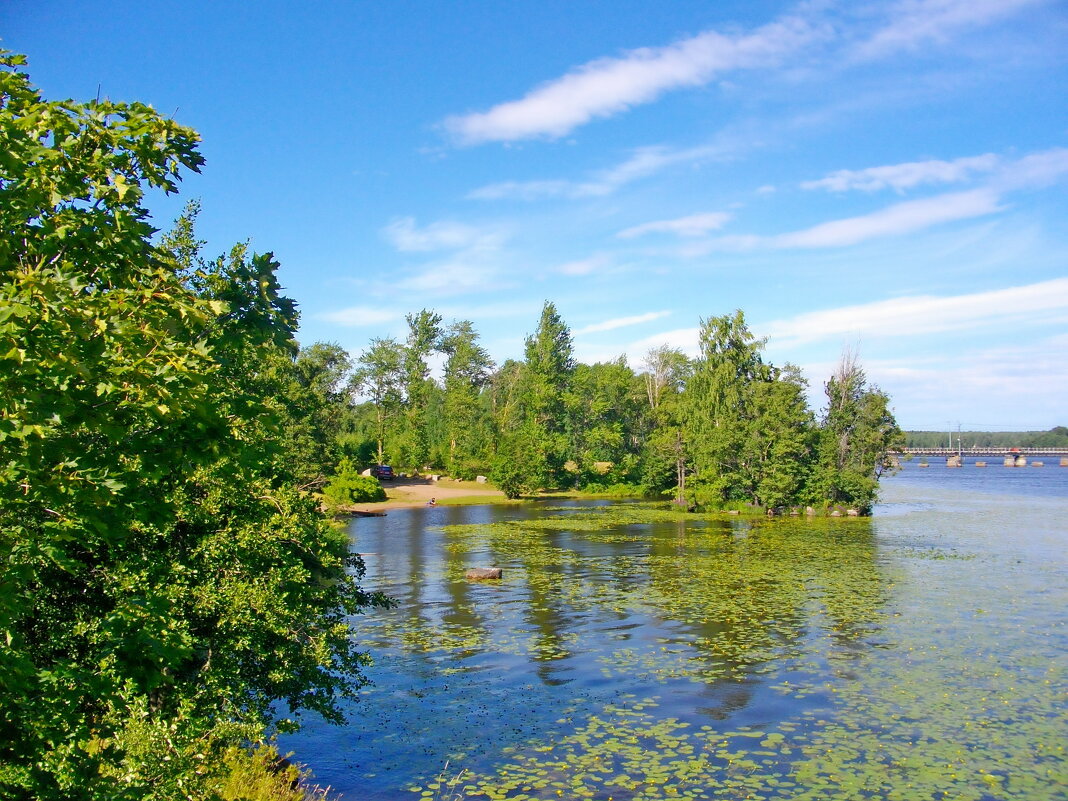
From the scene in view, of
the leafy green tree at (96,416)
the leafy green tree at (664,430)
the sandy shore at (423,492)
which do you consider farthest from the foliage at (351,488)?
the leafy green tree at (96,416)

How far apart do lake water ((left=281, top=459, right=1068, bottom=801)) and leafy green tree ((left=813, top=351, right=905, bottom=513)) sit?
2171 centimetres

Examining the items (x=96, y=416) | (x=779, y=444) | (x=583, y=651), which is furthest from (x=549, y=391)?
(x=96, y=416)

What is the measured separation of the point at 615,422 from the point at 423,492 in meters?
28.8

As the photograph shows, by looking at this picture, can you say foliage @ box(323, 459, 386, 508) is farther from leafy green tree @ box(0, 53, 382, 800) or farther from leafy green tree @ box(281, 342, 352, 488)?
leafy green tree @ box(0, 53, 382, 800)

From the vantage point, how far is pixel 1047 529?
5084cm

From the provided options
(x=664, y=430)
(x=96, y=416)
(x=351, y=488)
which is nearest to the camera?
(x=96, y=416)

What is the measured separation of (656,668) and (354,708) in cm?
803

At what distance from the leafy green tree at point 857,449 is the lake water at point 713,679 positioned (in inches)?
855

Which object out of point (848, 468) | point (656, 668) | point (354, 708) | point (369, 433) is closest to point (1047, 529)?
point (848, 468)

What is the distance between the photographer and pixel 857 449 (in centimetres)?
6338

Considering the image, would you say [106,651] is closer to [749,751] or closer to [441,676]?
[749,751]

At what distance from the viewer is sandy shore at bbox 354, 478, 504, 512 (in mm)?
75725

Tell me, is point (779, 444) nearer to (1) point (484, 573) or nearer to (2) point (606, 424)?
(1) point (484, 573)

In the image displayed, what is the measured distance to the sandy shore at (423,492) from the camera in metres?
75.7
